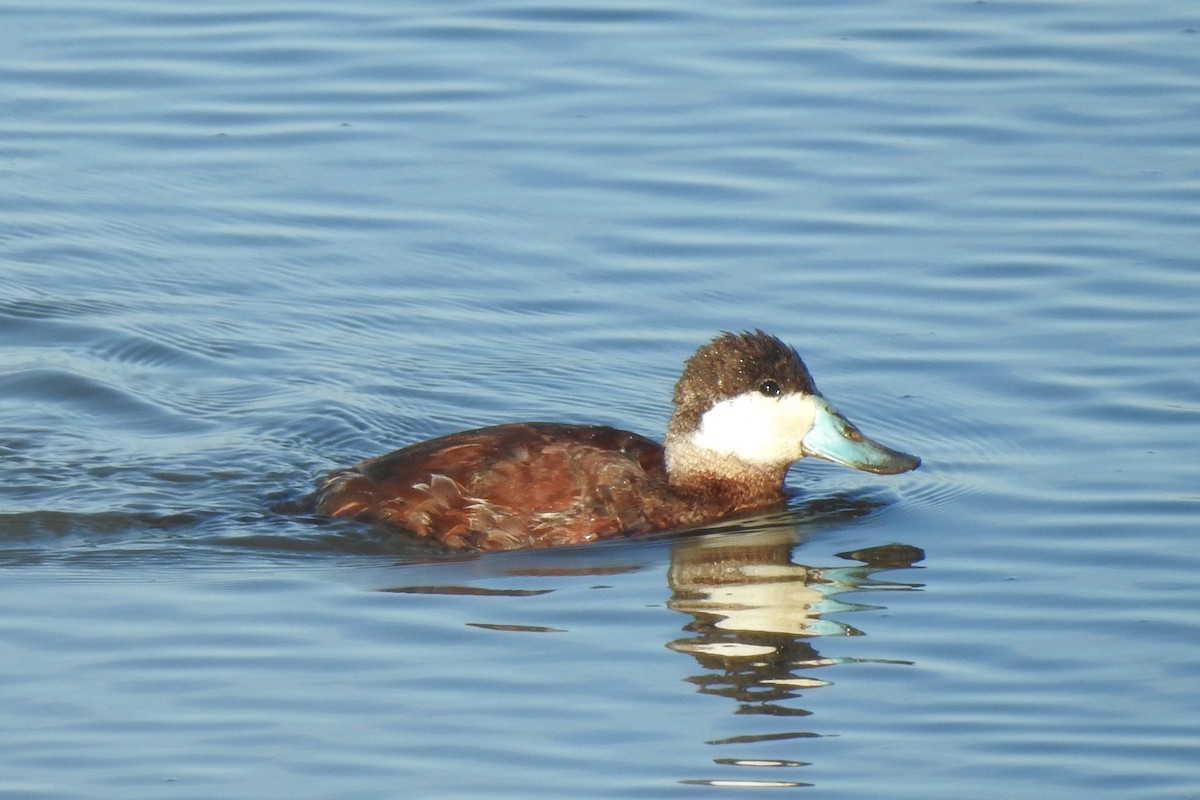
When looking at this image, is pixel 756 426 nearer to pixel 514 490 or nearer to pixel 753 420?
pixel 753 420

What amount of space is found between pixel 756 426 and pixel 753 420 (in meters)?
0.03

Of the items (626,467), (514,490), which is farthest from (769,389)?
(514,490)

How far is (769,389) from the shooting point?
9.45m

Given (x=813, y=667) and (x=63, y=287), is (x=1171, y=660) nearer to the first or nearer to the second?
(x=813, y=667)

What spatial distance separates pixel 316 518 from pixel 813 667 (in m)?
2.76

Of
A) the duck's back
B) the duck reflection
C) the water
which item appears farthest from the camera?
→ the duck's back

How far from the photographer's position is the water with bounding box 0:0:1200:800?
6793 millimetres

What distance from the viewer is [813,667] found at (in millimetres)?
7383

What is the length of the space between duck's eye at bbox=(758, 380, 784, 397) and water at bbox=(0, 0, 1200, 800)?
56 centimetres

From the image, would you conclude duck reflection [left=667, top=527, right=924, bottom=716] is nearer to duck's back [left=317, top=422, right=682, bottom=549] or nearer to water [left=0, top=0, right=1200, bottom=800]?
water [left=0, top=0, right=1200, bottom=800]

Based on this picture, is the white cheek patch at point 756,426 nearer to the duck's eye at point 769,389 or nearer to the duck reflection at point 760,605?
the duck's eye at point 769,389

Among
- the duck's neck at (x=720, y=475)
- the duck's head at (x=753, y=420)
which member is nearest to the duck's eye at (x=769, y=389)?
the duck's head at (x=753, y=420)

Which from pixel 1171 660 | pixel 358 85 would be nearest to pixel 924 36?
pixel 358 85

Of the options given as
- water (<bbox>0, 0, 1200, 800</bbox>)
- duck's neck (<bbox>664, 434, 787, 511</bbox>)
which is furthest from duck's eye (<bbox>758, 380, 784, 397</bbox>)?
water (<bbox>0, 0, 1200, 800</bbox>)
